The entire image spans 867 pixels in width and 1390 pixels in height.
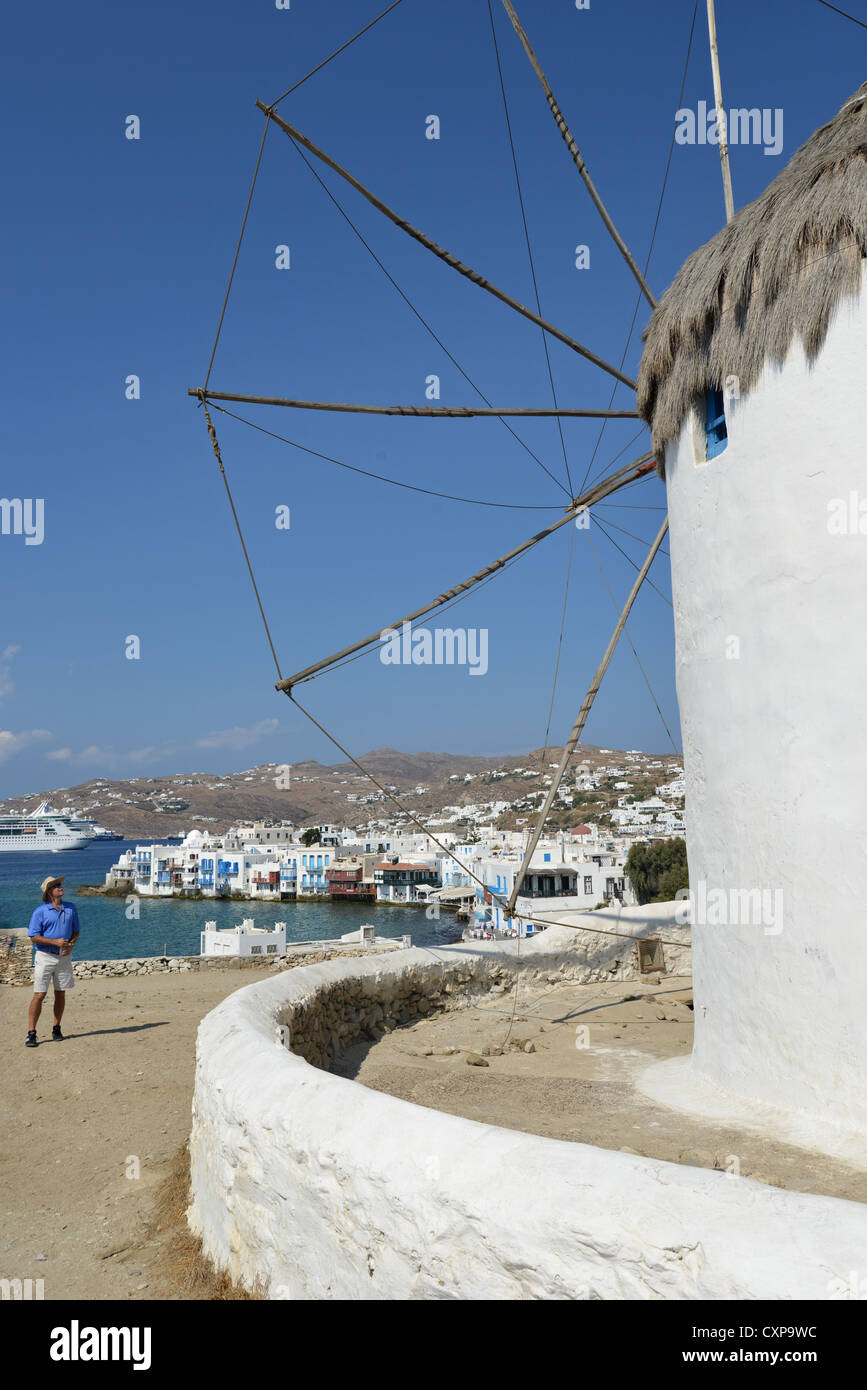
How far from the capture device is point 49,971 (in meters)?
7.85

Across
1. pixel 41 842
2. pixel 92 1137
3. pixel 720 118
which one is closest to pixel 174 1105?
pixel 92 1137

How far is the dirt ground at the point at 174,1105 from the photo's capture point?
416 centimetres

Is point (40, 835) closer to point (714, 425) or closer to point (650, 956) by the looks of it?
point (650, 956)

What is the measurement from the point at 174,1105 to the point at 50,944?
2.02m

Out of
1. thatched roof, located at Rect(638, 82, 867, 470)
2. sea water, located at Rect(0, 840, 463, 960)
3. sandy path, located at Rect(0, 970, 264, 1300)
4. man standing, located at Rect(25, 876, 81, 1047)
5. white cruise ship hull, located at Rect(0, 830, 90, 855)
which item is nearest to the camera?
sandy path, located at Rect(0, 970, 264, 1300)

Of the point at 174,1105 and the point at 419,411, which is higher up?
the point at 419,411

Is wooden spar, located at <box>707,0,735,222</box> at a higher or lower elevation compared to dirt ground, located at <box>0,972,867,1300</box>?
higher

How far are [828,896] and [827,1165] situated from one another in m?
1.17

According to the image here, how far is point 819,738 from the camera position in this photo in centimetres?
438

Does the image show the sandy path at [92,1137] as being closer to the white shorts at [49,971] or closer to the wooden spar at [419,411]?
the white shorts at [49,971]

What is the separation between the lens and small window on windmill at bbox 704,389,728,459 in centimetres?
529

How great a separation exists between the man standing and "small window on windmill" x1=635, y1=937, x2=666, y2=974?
18.2 ft

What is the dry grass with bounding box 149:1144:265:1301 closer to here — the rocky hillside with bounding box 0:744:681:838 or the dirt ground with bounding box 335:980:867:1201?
the dirt ground with bounding box 335:980:867:1201

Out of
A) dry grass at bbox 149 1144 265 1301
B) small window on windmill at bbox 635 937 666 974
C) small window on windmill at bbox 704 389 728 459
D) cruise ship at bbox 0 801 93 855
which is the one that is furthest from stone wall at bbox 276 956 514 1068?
cruise ship at bbox 0 801 93 855
